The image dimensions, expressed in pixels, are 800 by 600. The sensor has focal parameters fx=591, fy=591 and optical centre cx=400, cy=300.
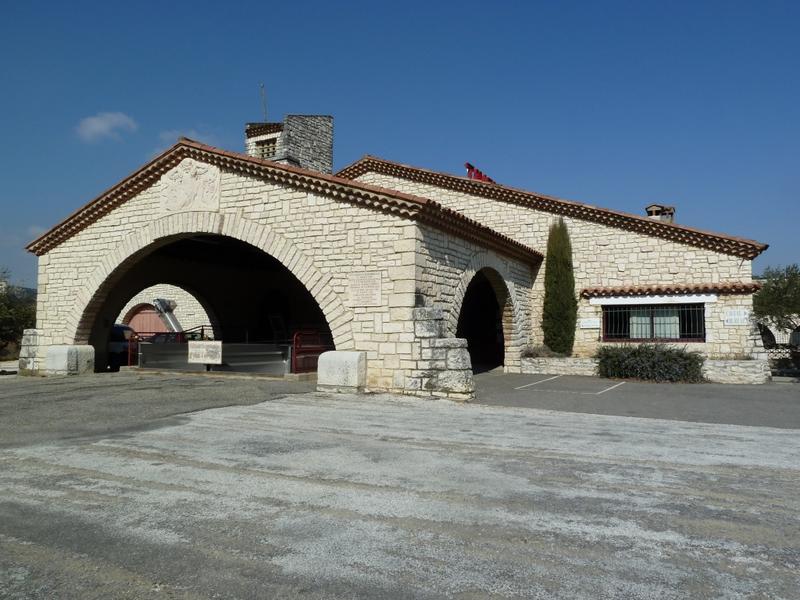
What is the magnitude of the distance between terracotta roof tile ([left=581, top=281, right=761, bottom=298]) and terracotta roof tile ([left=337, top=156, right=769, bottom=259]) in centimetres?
89

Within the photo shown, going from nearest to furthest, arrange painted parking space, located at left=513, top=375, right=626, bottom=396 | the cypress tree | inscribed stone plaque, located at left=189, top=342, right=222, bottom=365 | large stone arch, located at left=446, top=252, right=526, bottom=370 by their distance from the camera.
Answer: painted parking space, located at left=513, top=375, right=626, bottom=396, large stone arch, located at left=446, top=252, right=526, bottom=370, inscribed stone plaque, located at left=189, top=342, right=222, bottom=365, the cypress tree

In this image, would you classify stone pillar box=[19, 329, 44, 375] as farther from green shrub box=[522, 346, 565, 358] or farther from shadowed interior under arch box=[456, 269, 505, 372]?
green shrub box=[522, 346, 565, 358]

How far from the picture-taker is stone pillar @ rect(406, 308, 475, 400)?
31.7ft

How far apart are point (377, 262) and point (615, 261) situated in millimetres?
8577

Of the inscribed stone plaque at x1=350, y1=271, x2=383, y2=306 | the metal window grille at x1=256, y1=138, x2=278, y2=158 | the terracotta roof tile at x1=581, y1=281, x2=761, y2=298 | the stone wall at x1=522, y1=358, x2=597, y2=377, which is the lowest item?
the stone wall at x1=522, y1=358, x2=597, y2=377

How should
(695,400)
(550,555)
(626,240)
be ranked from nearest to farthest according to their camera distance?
(550,555) → (695,400) → (626,240)

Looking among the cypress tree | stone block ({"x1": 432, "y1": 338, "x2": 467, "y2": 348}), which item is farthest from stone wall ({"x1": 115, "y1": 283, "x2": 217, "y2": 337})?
stone block ({"x1": 432, "y1": 338, "x2": 467, "y2": 348})

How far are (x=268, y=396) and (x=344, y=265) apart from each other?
106 inches

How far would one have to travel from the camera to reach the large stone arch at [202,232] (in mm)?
10648

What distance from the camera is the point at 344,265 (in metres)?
10.6

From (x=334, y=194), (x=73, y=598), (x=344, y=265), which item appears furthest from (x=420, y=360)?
(x=73, y=598)

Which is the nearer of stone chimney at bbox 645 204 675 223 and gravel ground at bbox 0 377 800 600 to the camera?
gravel ground at bbox 0 377 800 600

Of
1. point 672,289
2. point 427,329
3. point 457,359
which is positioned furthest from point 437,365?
point 672,289

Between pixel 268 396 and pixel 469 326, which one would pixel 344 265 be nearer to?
pixel 268 396
